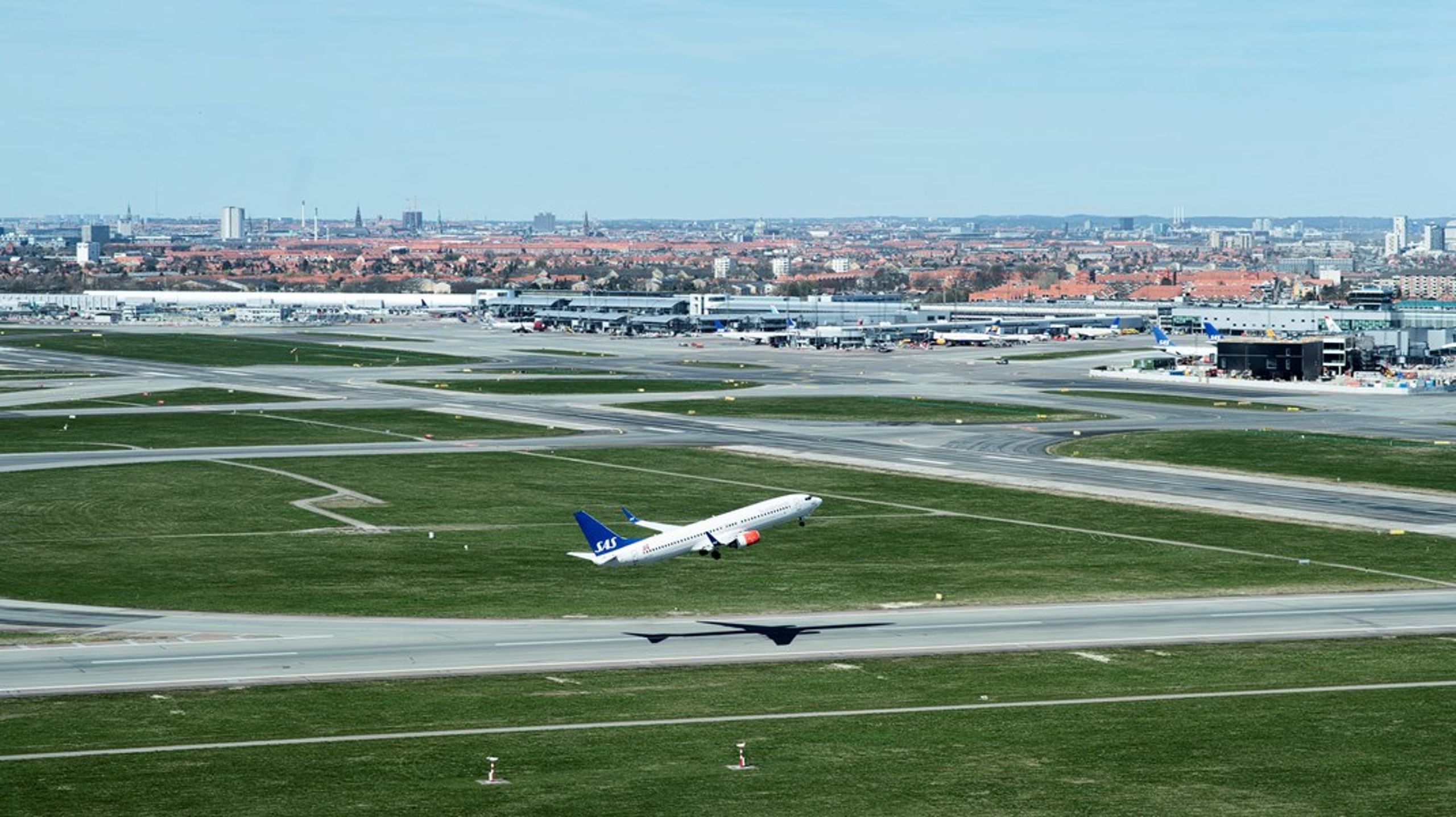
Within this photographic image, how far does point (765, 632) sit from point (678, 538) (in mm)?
6943

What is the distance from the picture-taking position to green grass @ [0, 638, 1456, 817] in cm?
5806

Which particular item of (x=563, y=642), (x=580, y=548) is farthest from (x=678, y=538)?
(x=580, y=548)

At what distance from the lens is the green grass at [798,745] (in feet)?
190

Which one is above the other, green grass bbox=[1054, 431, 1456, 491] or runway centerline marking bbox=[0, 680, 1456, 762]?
green grass bbox=[1054, 431, 1456, 491]

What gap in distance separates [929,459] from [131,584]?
7652cm

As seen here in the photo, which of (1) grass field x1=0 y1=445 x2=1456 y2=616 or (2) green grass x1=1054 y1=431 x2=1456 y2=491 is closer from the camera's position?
(1) grass field x1=0 y1=445 x2=1456 y2=616

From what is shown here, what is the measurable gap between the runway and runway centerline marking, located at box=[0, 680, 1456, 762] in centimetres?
813

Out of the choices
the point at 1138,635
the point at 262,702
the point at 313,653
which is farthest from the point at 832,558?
the point at 262,702

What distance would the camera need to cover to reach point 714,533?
90.9 meters

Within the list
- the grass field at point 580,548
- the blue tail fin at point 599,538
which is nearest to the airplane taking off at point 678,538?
the blue tail fin at point 599,538

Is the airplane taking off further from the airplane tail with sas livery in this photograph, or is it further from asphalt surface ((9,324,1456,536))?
asphalt surface ((9,324,1456,536))

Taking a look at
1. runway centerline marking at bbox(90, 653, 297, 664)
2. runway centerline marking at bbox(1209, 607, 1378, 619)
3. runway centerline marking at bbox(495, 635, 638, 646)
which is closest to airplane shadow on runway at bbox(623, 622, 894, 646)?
runway centerline marking at bbox(495, 635, 638, 646)

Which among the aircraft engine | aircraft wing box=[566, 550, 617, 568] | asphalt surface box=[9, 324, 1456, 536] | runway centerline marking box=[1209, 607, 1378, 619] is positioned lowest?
runway centerline marking box=[1209, 607, 1378, 619]

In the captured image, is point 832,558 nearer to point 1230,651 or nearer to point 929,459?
point 1230,651
